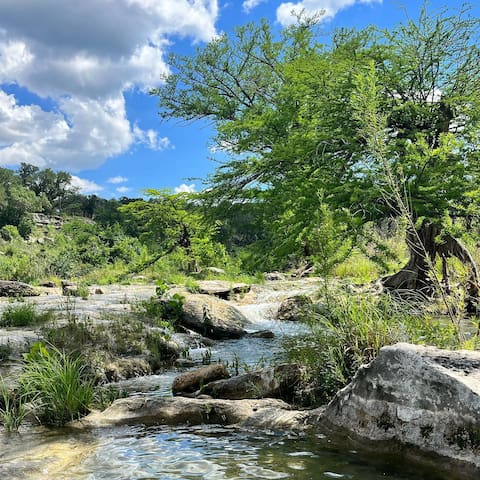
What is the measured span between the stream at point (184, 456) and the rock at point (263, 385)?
3.12 feet

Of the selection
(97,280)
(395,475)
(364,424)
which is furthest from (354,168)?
(97,280)

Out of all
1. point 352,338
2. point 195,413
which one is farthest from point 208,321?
point 352,338

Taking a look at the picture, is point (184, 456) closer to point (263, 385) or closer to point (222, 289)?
point (263, 385)

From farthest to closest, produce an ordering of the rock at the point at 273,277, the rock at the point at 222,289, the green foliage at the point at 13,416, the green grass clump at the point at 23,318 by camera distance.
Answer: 1. the rock at the point at 273,277
2. the rock at the point at 222,289
3. the green grass clump at the point at 23,318
4. the green foliage at the point at 13,416

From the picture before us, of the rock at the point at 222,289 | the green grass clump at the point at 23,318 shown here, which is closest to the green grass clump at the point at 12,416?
the green grass clump at the point at 23,318

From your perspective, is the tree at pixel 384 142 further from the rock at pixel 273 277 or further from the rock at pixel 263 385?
the rock at pixel 273 277

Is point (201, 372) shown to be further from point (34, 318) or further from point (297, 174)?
point (297, 174)

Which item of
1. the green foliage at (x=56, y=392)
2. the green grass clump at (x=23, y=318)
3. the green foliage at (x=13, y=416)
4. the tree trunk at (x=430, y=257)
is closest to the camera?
the green foliage at (x=13, y=416)

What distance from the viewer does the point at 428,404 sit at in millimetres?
3820

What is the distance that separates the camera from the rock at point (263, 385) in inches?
221

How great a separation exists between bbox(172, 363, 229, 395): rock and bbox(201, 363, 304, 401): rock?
316 millimetres

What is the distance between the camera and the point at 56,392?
5152mm

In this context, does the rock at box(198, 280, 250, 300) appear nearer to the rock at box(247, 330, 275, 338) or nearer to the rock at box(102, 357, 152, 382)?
the rock at box(247, 330, 275, 338)

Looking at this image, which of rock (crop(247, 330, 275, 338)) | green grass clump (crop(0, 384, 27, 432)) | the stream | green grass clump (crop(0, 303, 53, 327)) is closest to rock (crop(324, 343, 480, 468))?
the stream
